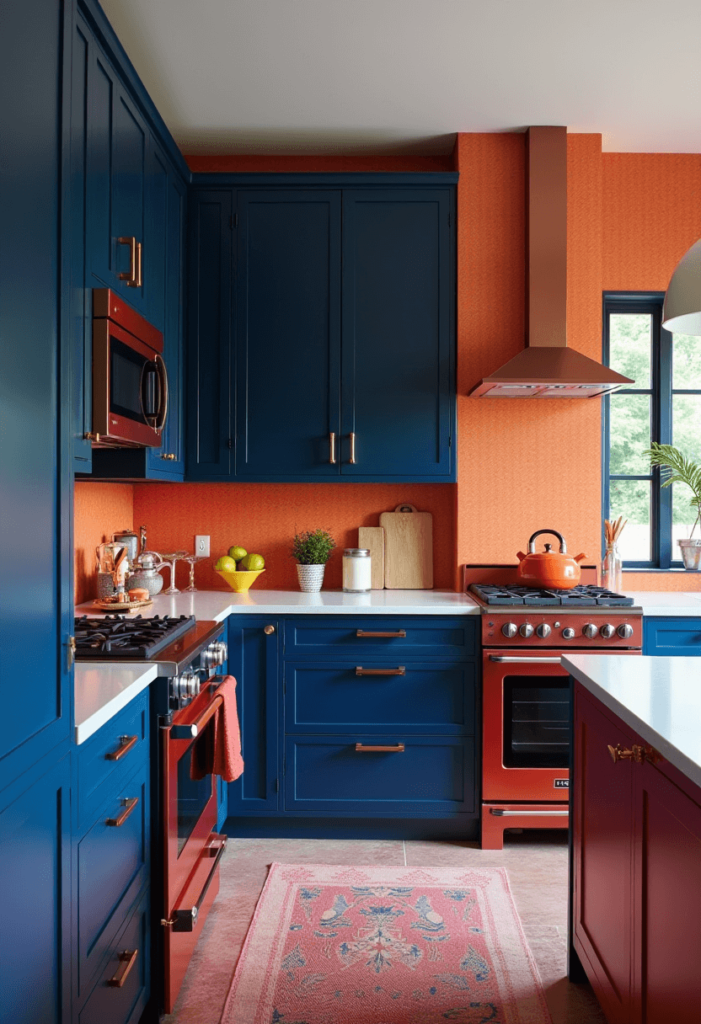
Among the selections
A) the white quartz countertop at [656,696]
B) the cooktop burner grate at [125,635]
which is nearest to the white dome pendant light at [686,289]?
the white quartz countertop at [656,696]

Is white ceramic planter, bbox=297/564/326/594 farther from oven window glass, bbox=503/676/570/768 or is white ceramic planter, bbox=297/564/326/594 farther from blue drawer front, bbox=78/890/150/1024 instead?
blue drawer front, bbox=78/890/150/1024

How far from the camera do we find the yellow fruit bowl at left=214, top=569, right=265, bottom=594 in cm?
350

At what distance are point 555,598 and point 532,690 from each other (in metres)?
0.38

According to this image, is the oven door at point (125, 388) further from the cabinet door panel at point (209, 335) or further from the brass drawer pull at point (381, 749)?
the brass drawer pull at point (381, 749)

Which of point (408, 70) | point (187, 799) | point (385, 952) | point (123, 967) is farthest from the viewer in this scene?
point (408, 70)

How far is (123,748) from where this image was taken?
1.77 m

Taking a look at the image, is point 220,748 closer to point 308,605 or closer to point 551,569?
point 308,605

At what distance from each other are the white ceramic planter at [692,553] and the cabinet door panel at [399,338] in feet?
3.96

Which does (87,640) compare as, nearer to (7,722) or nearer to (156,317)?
(7,722)

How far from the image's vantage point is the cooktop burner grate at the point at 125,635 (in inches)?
81.9

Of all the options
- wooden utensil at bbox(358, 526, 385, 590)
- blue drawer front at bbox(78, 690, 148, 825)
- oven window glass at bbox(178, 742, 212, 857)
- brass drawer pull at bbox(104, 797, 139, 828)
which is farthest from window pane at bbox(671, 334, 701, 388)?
brass drawer pull at bbox(104, 797, 139, 828)

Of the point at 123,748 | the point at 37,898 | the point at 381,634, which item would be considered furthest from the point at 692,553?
the point at 37,898

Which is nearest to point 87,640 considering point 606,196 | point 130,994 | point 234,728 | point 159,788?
point 159,788

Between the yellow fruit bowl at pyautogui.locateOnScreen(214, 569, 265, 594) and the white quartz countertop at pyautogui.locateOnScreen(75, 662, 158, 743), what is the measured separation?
1.46m
